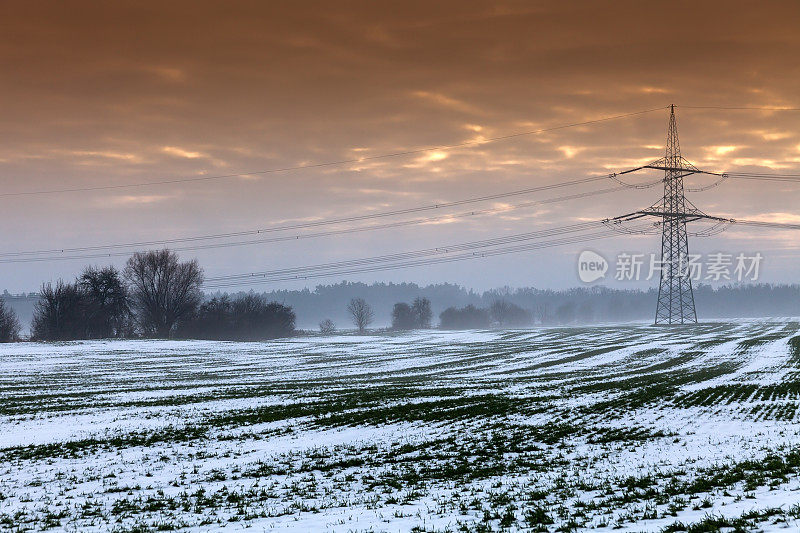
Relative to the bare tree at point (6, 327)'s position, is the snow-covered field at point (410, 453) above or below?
below

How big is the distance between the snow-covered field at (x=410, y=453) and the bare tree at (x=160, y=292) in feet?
288

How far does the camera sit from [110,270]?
430 feet

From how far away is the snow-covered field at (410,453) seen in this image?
45.9 feet

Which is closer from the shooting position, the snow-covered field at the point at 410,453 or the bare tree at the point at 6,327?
the snow-covered field at the point at 410,453

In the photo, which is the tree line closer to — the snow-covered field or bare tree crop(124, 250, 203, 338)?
bare tree crop(124, 250, 203, 338)

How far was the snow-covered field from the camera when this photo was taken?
14.0 m

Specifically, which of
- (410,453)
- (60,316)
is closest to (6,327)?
(60,316)

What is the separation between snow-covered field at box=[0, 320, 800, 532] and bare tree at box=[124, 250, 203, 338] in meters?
87.7

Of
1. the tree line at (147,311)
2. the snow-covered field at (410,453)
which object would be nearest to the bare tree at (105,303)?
the tree line at (147,311)

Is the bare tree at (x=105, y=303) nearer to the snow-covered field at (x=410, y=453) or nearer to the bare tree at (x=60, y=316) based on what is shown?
the bare tree at (x=60, y=316)

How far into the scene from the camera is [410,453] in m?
21.6

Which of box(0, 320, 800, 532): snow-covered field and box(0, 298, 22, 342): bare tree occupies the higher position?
box(0, 298, 22, 342): bare tree

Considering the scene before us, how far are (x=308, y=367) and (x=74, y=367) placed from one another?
23.5 metres

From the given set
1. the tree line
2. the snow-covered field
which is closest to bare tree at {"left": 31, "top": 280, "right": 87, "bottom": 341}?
the tree line
